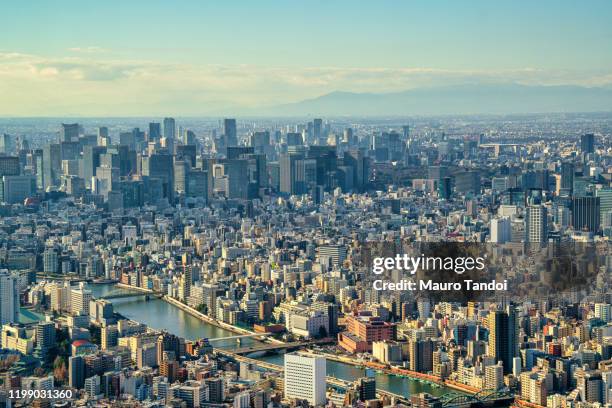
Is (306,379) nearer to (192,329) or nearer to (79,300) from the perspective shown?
(192,329)

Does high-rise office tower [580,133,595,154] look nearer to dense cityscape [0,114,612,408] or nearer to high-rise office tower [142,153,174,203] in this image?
dense cityscape [0,114,612,408]

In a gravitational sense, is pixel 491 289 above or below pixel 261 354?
above

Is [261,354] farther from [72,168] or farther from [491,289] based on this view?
[72,168]

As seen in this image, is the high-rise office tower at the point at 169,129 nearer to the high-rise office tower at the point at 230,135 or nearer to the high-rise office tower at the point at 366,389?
the high-rise office tower at the point at 230,135

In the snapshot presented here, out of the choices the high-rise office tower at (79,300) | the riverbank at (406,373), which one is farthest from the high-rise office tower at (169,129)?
the riverbank at (406,373)

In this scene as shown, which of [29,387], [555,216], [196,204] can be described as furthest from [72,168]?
[29,387]

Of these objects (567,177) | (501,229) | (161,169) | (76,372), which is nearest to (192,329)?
(76,372)

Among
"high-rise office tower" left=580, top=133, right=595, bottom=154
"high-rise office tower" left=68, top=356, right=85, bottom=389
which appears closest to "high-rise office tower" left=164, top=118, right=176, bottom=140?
"high-rise office tower" left=580, top=133, right=595, bottom=154
